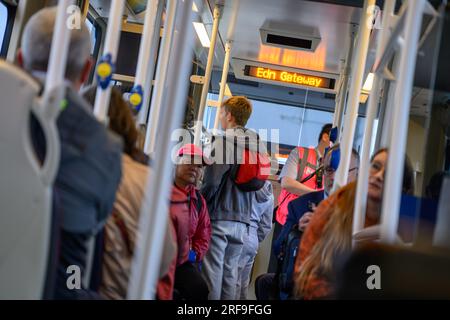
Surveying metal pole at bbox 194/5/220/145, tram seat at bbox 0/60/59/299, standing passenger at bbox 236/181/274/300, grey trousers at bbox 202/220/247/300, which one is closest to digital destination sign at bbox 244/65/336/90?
metal pole at bbox 194/5/220/145

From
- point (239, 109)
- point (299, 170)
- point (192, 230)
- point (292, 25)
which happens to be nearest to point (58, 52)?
point (192, 230)

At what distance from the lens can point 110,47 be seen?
219 cm

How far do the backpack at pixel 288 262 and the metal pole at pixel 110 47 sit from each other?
4.51 feet

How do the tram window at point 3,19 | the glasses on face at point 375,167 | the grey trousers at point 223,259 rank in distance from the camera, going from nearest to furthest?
the glasses on face at point 375,167
the grey trousers at point 223,259
the tram window at point 3,19

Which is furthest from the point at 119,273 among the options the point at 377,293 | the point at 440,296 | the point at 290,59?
the point at 290,59

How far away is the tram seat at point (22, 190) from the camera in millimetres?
1530

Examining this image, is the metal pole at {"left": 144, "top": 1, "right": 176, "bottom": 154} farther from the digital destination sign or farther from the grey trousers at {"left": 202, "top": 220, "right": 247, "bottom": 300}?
the digital destination sign

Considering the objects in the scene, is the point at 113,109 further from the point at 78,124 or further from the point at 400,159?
the point at 400,159

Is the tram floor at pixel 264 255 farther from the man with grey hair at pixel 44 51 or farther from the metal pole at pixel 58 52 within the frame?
the metal pole at pixel 58 52

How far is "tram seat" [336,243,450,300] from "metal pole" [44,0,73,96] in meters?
0.89

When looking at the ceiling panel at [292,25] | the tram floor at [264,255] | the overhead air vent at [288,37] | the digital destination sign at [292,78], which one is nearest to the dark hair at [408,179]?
the ceiling panel at [292,25]

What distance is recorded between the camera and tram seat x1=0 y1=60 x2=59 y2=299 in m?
1.53

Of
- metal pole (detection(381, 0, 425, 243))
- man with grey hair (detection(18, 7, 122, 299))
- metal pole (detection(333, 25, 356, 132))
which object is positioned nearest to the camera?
man with grey hair (detection(18, 7, 122, 299))
